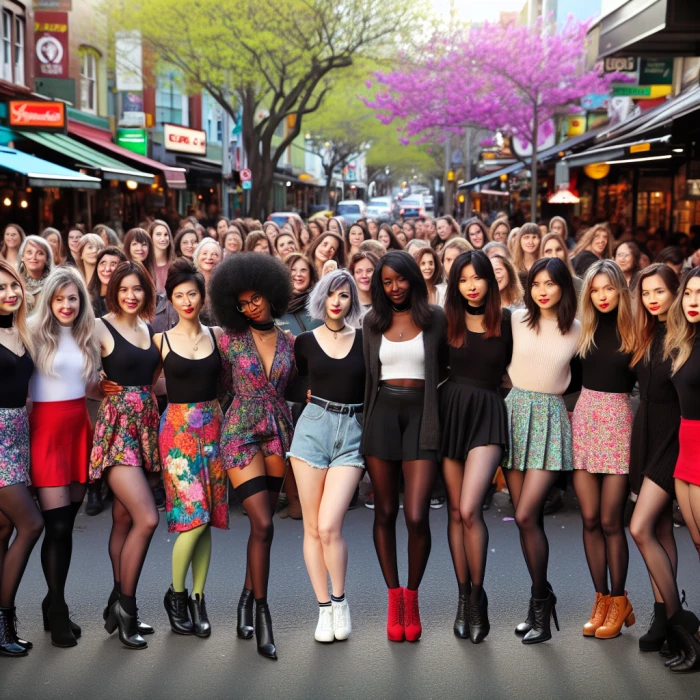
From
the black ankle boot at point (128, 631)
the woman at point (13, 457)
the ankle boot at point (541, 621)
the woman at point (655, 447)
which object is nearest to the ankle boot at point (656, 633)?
the woman at point (655, 447)

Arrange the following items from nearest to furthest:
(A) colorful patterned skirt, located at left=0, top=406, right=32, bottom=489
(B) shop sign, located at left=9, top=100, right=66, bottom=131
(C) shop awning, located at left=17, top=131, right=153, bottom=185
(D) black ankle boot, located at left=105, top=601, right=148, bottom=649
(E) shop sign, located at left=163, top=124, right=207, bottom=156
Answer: (A) colorful patterned skirt, located at left=0, top=406, right=32, bottom=489, (D) black ankle boot, located at left=105, top=601, right=148, bottom=649, (B) shop sign, located at left=9, top=100, right=66, bottom=131, (C) shop awning, located at left=17, top=131, right=153, bottom=185, (E) shop sign, located at left=163, top=124, right=207, bottom=156

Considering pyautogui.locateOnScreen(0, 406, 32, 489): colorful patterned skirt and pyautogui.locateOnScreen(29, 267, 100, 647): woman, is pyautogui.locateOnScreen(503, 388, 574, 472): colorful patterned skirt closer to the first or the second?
pyautogui.locateOnScreen(29, 267, 100, 647): woman

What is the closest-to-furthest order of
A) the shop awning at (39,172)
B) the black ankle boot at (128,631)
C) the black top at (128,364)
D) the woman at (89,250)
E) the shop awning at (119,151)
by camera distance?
1. the black ankle boot at (128,631)
2. the black top at (128,364)
3. the woman at (89,250)
4. the shop awning at (39,172)
5. the shop awning at (119,151)

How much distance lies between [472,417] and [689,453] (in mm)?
1110

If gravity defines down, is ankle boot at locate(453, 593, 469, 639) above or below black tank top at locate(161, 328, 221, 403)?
below

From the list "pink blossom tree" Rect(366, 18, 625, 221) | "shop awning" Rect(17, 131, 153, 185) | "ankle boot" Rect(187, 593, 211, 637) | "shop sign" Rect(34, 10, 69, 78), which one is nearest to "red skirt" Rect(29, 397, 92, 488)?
"ankle boot" Rect(187, 593, 211, 637)

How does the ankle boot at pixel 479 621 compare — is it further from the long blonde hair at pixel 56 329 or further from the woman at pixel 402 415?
the long blonde hair at pixel 56 329

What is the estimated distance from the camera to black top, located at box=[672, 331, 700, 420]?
4719mm

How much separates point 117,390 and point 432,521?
10.1 feet

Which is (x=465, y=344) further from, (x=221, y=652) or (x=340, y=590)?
(x=221, y=652)

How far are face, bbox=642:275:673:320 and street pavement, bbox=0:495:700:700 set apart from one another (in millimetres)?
1765

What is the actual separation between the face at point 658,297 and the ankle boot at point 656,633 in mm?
1500

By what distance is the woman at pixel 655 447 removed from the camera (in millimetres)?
4957

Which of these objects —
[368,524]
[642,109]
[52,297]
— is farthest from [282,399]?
[642,109]
